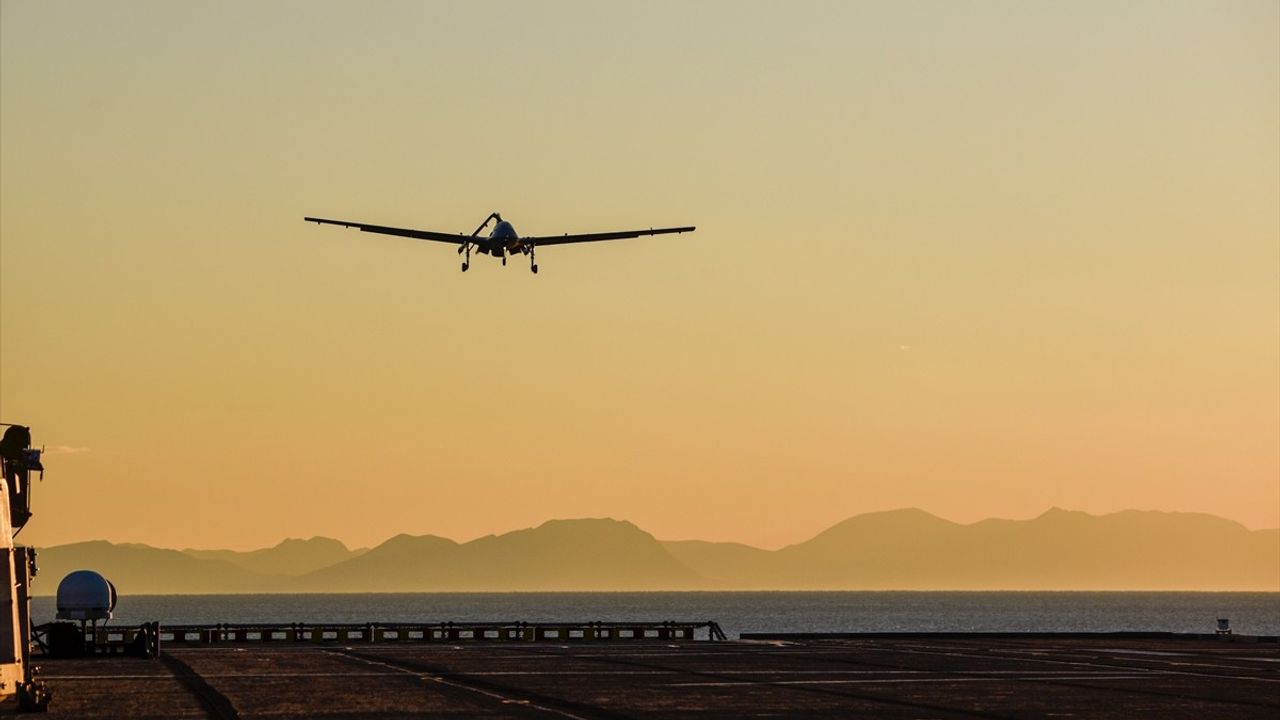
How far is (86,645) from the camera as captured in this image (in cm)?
8150

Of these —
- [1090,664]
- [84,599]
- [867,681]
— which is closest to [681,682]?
[867,681]

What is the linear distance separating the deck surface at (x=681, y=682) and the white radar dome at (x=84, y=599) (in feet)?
16.8

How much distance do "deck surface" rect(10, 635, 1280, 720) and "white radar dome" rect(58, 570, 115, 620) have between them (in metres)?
5.11

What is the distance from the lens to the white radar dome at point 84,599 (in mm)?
84438

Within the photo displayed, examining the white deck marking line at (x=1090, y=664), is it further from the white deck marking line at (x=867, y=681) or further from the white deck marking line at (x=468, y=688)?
the white deck marking line at (x=468, y=688)

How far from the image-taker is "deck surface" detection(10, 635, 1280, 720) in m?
50.0

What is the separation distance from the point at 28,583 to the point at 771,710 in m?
22.2

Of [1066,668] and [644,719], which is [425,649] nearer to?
[1066,668]

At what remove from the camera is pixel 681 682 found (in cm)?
6166

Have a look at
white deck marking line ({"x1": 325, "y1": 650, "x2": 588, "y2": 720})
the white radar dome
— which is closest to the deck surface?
white deck marking line ({"x1": 325, "y1": 650, "x2": 588, "y2": 720})

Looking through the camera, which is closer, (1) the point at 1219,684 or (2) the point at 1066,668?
(1) the point at 1219,684

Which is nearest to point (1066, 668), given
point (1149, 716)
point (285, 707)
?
point (1149, 716)

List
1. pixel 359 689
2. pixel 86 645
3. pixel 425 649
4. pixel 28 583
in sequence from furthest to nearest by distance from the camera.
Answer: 1. pixel 425 649
2. pixel 86 645
3. pixel 359 689
4. pixel 28 583

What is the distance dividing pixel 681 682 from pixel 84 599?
3842cm
